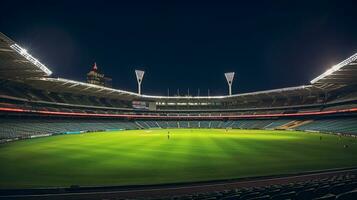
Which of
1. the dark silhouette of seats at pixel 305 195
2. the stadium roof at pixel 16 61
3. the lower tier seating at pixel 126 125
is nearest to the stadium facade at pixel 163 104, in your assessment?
the stadium roof at pixel 16 61

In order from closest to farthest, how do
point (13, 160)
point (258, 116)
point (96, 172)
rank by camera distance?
1. point (96, 172)
2. point (13, 160)
3. point (258, 116)

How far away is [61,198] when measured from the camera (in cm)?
1342

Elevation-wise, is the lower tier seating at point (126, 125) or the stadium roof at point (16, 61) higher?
the stadium roof at point (16, 61)

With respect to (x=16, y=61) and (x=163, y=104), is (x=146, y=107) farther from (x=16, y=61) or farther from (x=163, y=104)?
(x=16, y=61)

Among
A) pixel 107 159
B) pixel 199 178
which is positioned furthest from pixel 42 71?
pixel 199 178

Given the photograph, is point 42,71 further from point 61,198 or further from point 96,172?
point 61,198

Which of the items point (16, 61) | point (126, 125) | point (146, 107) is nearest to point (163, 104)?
point (146, 107)

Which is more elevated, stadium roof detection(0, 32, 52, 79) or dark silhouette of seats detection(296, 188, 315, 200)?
stadium roof detection(0, 32, 52, 79)

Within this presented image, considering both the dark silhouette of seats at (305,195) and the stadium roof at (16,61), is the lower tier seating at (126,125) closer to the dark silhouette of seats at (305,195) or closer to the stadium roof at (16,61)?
the stadium roof at (16,61)

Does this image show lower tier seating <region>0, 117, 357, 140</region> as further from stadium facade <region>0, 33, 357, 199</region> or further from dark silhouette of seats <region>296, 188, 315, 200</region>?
dark silhouette of seats <region>296, 188, 315, 200</region>

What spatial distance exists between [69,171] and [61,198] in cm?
847

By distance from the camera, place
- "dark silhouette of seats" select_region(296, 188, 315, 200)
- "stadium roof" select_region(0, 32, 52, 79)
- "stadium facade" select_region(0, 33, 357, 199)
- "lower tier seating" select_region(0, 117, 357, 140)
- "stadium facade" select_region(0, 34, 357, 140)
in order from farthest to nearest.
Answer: "lower tier seating" select_region(0, 117, 357, 140) → "stadium facade" select_region(0, 34, 357, 140) → "stadium facade" select_region(0, 33, 357, 199) → "stadium roof" select_region(0, 32, 52, 79) → "dark silhouette of seats" select_region(296, 188, 315, 200)

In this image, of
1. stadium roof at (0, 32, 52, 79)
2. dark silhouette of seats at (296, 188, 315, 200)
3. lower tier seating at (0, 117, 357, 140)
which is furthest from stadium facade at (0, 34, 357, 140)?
dark silhouette of seats at (296, 188, 315, 200)

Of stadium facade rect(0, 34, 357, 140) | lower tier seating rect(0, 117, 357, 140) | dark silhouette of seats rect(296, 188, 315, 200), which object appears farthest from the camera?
lower tier seating rect(0, 117, 357, 140)
